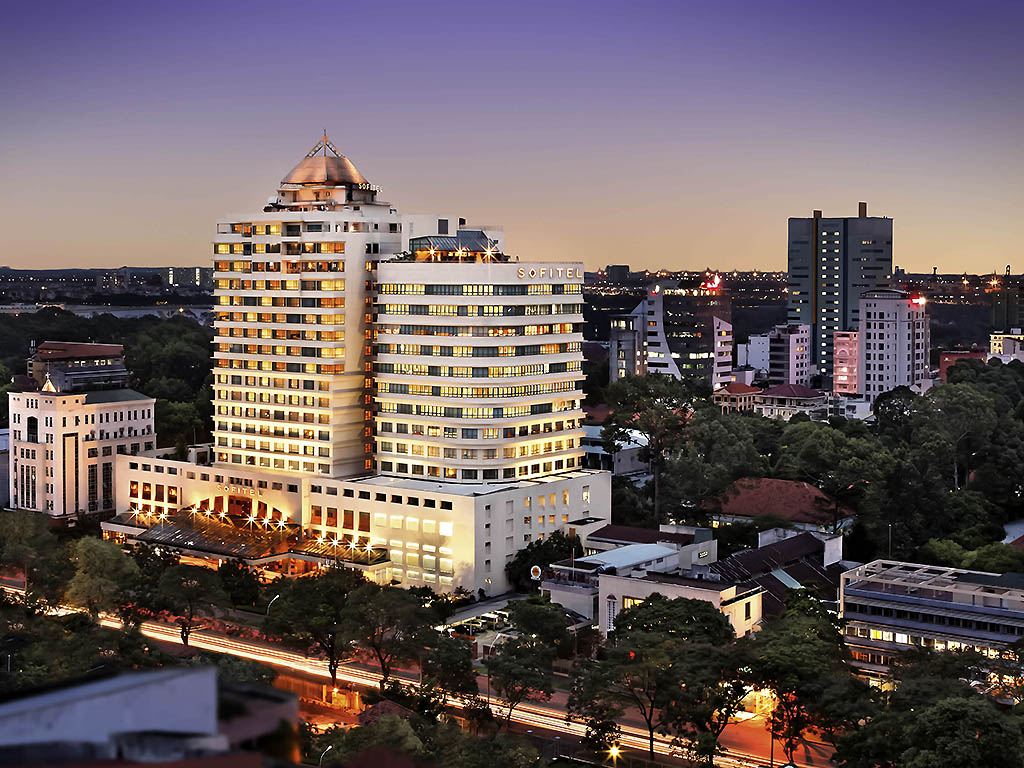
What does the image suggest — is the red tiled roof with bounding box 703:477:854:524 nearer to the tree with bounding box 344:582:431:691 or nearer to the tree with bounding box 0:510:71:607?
the tree with bounding box 344:582:431:691

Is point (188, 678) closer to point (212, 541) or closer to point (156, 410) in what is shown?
point (212, 541)

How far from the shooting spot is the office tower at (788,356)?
136250 mm

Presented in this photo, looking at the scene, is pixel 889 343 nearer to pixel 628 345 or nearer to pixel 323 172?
pixel 628 345

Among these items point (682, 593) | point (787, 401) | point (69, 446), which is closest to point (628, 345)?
point (787, 401)

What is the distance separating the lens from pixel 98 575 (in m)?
50.1

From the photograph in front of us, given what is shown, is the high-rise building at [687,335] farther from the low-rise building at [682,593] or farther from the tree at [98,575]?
the tree at [98,575]

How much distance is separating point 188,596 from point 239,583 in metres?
6.30

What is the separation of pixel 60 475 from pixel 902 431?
53.0m

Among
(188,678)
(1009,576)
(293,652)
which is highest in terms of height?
(188,678)

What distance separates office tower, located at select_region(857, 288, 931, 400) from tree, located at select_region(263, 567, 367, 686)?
81.2 meters

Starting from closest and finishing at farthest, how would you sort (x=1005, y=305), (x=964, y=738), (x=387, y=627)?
(x=964, y=738)
(x=387, y=627)
(x=1005, y=305)

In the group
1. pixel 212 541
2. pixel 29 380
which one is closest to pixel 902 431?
pixel 212 541

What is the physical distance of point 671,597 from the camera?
45656 mm

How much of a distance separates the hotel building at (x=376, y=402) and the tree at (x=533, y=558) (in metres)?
0.66
